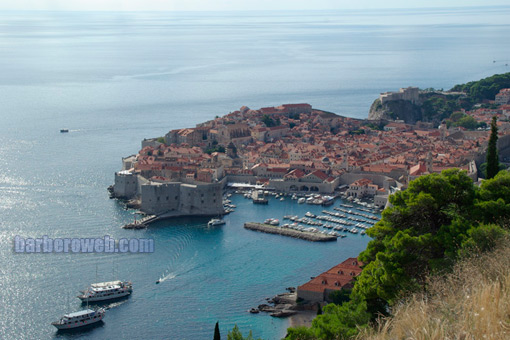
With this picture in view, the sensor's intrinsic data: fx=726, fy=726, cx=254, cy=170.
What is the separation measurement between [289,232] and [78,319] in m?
7.11

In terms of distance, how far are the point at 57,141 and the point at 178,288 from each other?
67.4 ft

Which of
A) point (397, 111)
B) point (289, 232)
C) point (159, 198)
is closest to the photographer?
point (289, 232)

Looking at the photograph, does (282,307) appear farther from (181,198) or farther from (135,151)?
(135,151)

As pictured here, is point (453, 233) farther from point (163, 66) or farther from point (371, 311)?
point (163, 66)

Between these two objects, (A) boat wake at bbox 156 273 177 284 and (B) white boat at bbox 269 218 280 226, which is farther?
(B) white boat at bbox 269 218 280 226

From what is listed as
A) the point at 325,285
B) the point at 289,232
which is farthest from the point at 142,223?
the point at 325,285

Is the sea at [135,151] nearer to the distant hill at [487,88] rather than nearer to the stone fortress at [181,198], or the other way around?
the stone fortress at [181,198]

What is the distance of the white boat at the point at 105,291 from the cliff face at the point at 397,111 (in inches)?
1007

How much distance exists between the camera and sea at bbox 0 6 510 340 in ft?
44.2

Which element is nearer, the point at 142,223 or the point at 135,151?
the point at 142,223

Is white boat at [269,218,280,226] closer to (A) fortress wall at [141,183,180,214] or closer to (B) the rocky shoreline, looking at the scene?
(A) fortress wall at [141,183,180,214]

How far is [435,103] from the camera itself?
38.4 meters

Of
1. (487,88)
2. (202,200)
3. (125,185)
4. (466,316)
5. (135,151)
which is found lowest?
(202,200)

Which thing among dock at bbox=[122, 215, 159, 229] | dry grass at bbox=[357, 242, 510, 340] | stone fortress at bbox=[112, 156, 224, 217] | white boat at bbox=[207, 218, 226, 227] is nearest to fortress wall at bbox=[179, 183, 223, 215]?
stone fortress at bbox=[112, 156, 224, 217]
